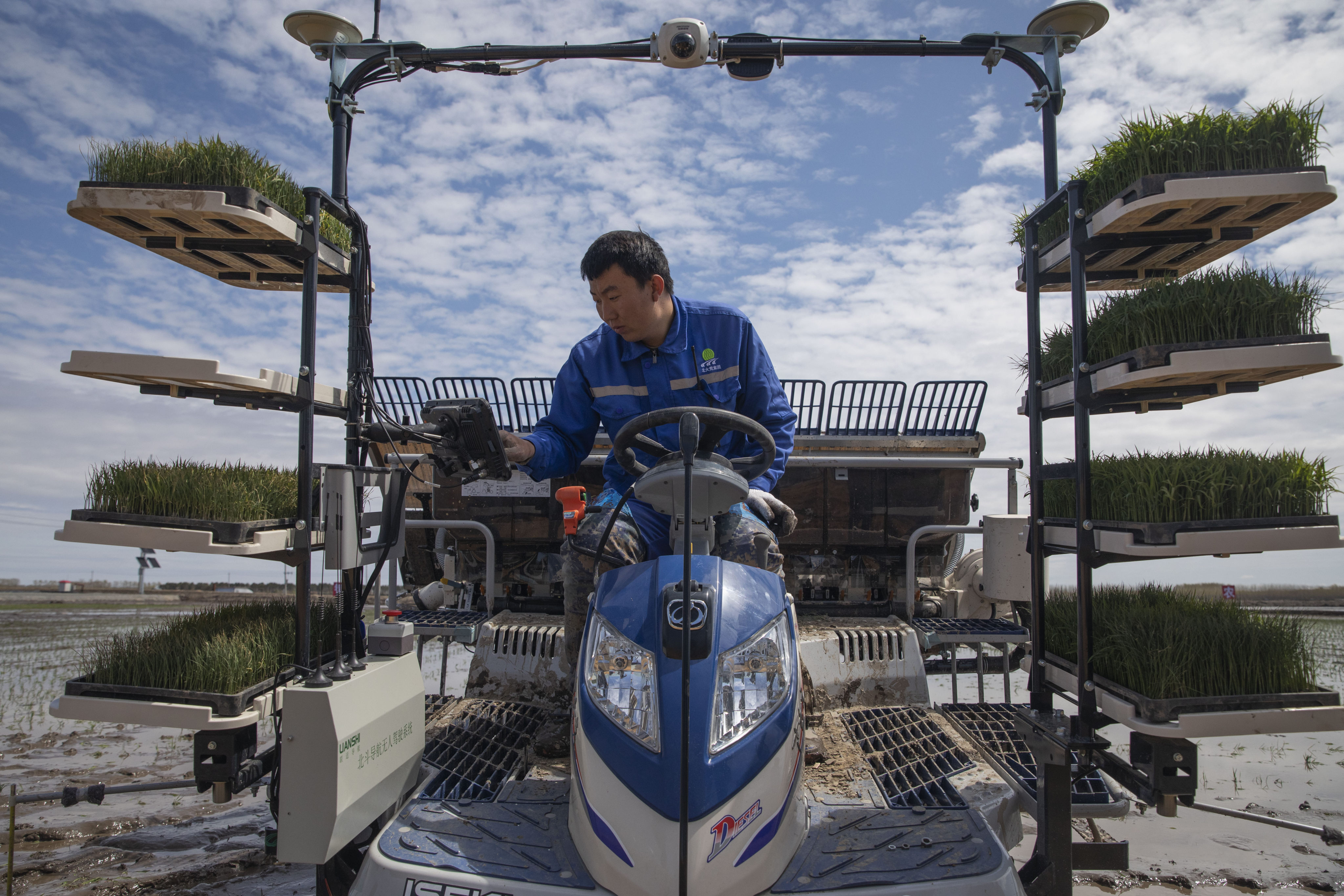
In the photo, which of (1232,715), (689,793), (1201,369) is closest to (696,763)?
(689,793)

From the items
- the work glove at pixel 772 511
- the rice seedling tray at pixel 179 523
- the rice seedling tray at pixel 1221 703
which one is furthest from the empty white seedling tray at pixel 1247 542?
the rice seedling tray at pixel 179 523

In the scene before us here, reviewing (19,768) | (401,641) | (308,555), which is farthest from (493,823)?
(19,768)

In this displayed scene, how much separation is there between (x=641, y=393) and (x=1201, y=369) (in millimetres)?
1852

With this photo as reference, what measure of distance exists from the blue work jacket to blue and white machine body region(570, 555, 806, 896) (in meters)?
1.03

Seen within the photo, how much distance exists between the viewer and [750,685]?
1775 mm

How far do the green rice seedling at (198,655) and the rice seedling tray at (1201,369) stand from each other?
291 centimetres

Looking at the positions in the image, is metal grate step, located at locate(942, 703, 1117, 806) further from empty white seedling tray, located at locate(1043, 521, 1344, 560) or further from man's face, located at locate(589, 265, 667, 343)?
man's face, located at locate(589, 265, 667, 343)

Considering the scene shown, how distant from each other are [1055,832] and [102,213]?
3.61 m

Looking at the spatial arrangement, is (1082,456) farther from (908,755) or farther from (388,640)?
(388,640)

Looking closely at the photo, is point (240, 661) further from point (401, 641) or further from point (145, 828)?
point (145, 828)

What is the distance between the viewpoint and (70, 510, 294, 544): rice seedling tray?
2395mm

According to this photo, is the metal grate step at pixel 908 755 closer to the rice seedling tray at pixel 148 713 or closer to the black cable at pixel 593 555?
the black cable at pixel 593 555

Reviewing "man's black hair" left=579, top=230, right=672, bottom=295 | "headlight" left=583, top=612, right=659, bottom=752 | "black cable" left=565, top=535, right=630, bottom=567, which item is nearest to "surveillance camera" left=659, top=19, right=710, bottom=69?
"man's black hair" left=579, top=230, right=672, bottom=295

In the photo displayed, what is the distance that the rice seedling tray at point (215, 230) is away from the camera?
2.43 meters
